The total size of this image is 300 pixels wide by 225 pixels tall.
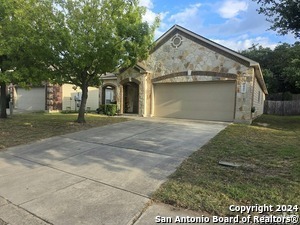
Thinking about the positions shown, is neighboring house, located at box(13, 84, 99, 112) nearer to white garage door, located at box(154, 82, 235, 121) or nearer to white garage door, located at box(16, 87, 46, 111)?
→ white garage door, located at box(16, 87, 46, 111)

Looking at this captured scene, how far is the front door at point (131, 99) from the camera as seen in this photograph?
18.1 m

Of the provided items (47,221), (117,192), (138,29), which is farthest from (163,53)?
(47,221)

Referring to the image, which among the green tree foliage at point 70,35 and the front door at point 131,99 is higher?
the green tree foliage at point 70,35

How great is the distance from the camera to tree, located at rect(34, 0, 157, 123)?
972 centimetres

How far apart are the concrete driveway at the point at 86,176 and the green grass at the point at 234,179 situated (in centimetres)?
41

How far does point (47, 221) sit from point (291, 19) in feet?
38.6

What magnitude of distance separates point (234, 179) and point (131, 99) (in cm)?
1445

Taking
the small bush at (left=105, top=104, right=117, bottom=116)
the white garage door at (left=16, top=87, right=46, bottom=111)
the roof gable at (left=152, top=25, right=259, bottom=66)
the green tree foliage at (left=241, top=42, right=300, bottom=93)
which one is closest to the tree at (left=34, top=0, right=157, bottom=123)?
the roof gable at (left=152, top=25, right=259, bottom=66)

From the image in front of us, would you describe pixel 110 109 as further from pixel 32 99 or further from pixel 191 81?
pixel 32 99

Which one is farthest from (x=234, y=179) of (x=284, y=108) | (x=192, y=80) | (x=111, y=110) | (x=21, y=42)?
(x=284, y=108)

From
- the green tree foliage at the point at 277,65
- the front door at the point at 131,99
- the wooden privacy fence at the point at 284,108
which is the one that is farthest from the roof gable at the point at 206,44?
the green tree foliage at the point at 277,65

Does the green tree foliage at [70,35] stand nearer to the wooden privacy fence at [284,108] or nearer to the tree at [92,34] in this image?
the tree at [92,34]

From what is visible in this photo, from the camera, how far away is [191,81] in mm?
14609

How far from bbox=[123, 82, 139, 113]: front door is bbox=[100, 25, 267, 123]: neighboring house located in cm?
64
